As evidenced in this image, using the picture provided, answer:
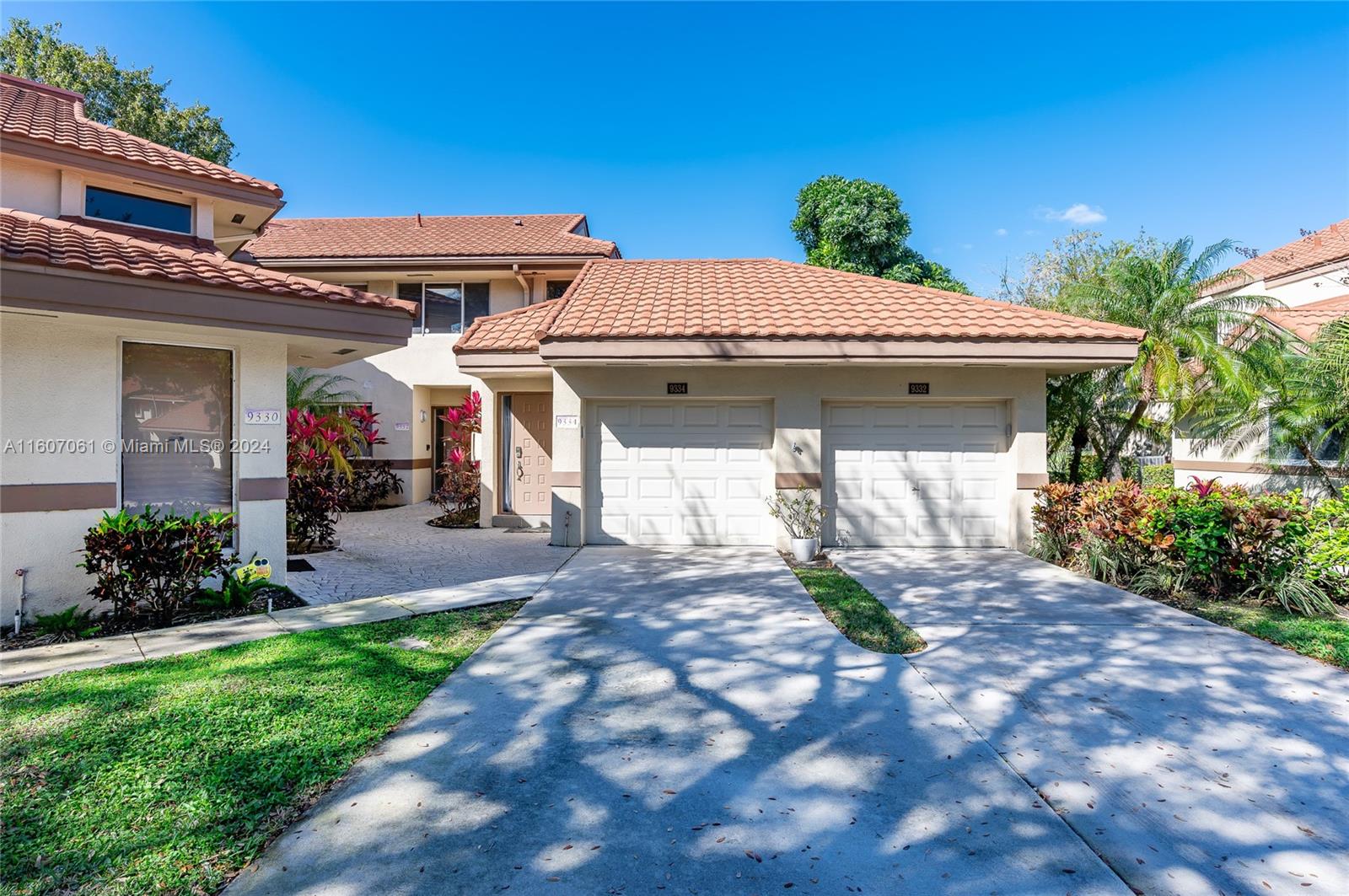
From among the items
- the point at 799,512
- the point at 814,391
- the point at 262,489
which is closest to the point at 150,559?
the point at 262,489

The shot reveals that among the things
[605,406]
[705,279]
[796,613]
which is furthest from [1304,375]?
[605,406]

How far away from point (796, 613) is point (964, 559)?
161 inches

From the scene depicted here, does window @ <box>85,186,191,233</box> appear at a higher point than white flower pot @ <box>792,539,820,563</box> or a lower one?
higher

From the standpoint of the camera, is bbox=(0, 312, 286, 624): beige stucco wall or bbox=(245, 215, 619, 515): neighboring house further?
bbox=(245, 215, 619, 515): neighboring house

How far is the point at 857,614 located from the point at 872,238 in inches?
856

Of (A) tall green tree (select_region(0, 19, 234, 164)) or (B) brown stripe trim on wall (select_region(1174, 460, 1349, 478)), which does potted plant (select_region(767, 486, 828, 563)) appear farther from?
(A) tall green tree (select_region(0, 19, 234, 164))

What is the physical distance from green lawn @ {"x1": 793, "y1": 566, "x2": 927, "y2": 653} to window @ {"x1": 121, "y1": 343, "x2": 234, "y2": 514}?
6579 mm

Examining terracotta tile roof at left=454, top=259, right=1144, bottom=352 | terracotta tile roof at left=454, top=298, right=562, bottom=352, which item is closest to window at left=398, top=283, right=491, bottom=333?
terracotta tile roof at left=454, top=298, right=562, bottom=352

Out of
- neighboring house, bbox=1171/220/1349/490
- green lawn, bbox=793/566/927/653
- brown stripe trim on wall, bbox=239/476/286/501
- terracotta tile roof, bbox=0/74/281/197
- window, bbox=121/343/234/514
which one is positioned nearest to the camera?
green lawn, bbox=793/566/927/653

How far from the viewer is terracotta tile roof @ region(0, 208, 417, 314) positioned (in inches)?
214

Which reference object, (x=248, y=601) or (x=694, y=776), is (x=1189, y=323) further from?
(x=248, y=601)

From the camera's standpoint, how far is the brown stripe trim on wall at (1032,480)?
988 cm

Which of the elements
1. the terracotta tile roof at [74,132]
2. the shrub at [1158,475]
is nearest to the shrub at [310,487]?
the terracotta tile roof at [74,132]

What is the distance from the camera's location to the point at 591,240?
18125mm
